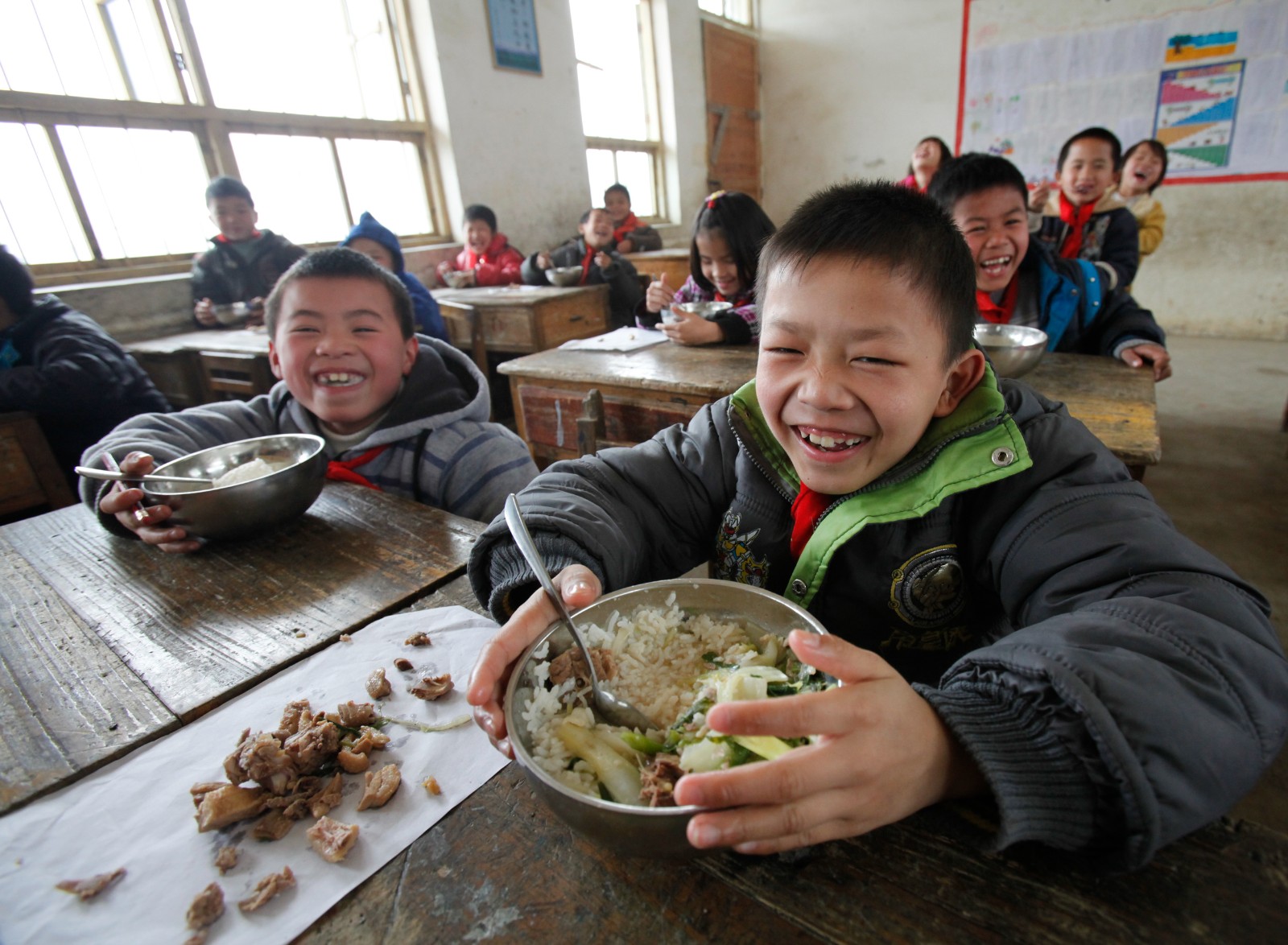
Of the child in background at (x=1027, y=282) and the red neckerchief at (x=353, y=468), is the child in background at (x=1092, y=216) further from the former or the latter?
the red neckerchief at (x=353, y=468)

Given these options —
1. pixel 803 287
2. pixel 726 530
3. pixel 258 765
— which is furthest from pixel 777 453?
pixel 258 765

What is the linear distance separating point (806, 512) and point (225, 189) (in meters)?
4.56

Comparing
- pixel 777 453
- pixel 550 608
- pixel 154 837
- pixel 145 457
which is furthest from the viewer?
pixel 145 457

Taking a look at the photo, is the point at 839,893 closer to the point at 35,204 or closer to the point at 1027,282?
the point at 1027,282

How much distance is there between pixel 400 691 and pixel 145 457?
0.83m

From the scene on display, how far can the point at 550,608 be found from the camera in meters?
0.71

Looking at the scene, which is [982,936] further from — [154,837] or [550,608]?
[154,837]

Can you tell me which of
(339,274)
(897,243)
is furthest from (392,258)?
(897,243)

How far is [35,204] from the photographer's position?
369cm

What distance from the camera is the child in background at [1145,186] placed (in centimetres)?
427

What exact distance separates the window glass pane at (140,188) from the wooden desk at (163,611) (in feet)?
12.4

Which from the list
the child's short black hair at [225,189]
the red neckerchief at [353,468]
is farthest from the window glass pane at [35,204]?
the red neckerchief at [353,468]

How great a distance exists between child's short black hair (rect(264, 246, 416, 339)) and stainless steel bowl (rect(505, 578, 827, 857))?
4.09 ft

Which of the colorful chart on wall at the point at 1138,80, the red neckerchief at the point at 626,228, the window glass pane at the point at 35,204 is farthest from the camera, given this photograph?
the red neckerchief at the point at 626,228
